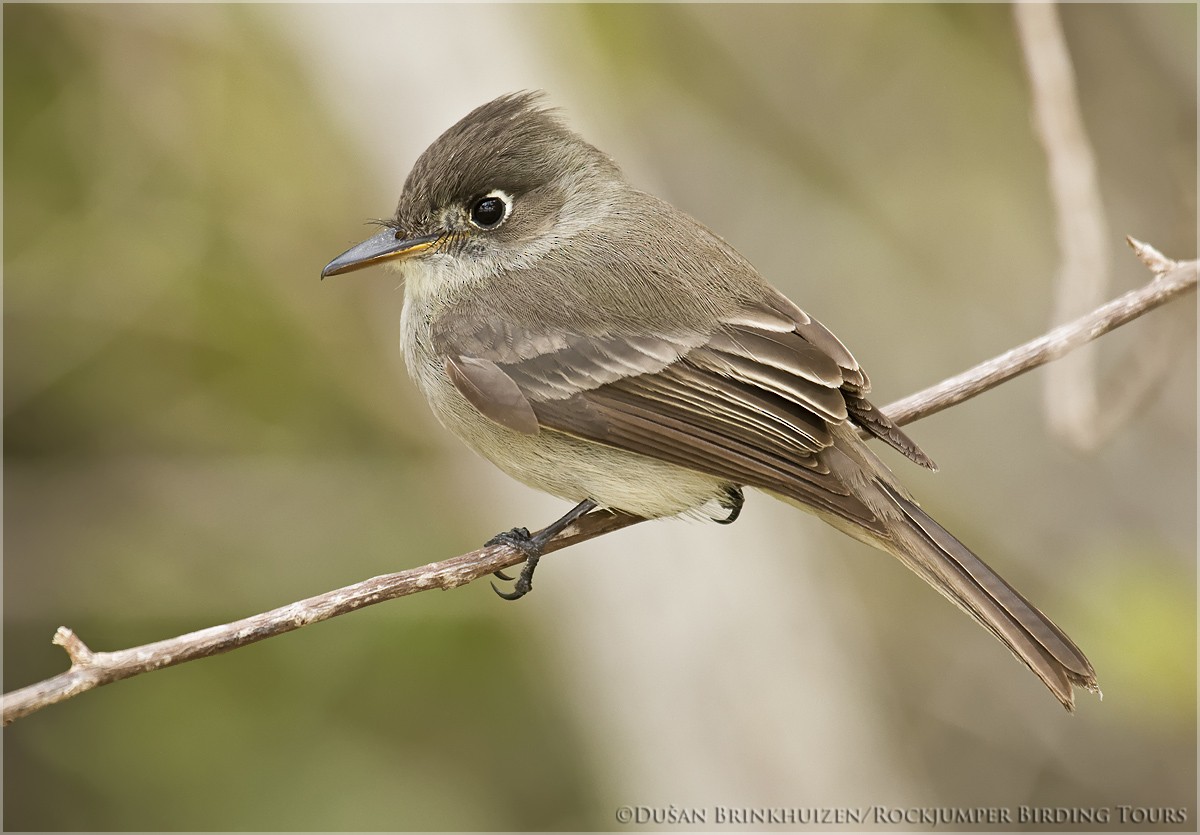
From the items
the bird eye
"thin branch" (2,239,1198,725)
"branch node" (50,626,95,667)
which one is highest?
the bird eye

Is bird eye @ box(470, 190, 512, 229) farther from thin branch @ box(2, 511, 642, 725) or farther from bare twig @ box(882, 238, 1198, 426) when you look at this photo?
bare twig @ box(882, 238, 1198, 426)

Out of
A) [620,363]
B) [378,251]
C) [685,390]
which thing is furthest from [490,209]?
[685,390]

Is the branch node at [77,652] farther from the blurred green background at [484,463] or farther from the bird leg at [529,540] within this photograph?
the blurred green background at [484,463]

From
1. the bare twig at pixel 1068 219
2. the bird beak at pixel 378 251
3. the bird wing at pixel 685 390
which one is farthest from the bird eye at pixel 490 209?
the bare twig at pixel 1068 219

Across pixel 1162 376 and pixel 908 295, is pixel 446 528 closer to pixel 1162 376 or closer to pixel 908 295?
pixel 908 295

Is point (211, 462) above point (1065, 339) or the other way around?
the other way around

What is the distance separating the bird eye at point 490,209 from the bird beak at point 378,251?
0.13 m

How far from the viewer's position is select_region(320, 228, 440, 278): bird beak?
3.50m

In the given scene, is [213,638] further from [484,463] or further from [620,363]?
[484,463]

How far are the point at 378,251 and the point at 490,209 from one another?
0.36m

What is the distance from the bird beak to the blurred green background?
1423mm

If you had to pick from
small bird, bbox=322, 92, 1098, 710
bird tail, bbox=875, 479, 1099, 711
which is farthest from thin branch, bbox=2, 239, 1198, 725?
bird tail, bbox=875, 479, 1099, 711

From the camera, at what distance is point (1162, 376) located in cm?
386

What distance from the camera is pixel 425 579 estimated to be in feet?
9.50
